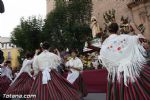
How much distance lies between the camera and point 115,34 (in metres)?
5.48

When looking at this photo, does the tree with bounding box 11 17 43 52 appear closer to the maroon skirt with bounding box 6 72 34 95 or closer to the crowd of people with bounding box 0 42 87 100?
the maroon skirt with bounding box 6 72 34 95

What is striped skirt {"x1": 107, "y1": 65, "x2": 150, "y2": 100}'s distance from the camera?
4914mm

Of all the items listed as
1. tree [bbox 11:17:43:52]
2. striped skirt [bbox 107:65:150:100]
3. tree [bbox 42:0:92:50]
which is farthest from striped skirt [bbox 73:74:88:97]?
tree [bbox 11:17:43:52]

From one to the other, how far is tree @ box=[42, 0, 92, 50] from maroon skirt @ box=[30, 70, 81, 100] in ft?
64.1

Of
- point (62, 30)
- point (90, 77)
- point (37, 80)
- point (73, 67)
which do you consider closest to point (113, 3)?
point (62, 30)

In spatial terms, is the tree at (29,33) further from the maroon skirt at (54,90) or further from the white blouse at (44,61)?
the maroon skirt at (54,90)

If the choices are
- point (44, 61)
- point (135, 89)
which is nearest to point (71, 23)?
point (44, 61)

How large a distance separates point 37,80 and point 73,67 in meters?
3.23

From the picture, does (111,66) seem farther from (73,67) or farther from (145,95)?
(73,67)

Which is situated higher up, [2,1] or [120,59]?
[2,1]

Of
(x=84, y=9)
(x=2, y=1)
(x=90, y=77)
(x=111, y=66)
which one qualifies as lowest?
(x=90, y=77)

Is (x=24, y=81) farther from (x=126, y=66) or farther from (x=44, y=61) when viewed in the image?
(x=126, y=66)

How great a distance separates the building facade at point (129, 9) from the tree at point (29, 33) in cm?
815

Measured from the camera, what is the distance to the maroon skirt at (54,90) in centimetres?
684
